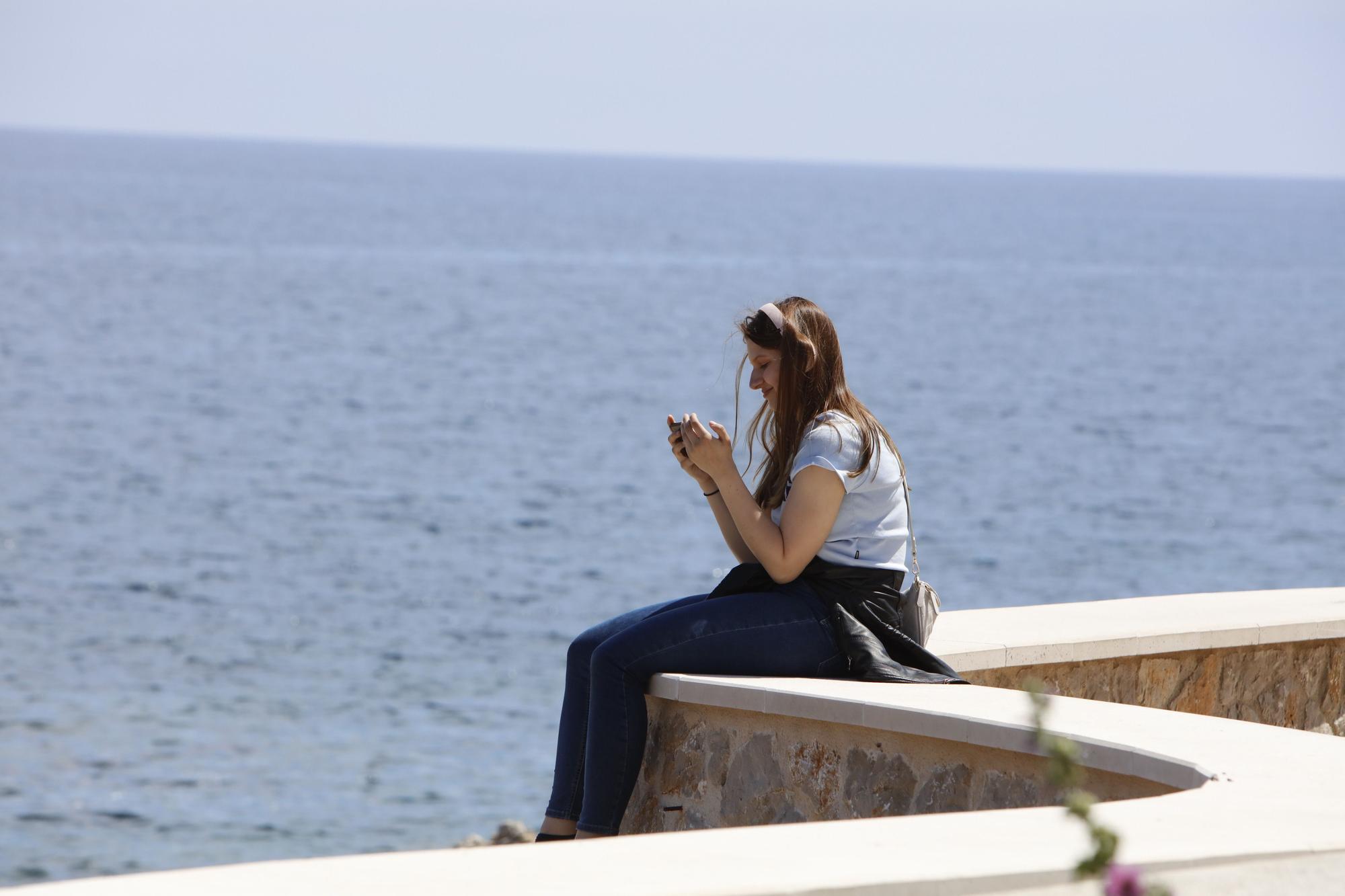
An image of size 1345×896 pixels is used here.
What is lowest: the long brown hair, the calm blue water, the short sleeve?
the calm blue water

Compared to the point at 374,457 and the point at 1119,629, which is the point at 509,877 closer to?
the point at 1119,629

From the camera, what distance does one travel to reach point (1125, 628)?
17.5 ft

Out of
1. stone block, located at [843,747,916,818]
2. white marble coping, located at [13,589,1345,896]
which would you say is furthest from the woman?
white marble coping, located at [13,589,1345,896]

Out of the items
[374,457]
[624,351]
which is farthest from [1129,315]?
[374,457]

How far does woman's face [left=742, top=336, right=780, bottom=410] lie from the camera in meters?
4.44

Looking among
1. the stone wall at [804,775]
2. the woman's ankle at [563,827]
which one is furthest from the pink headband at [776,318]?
the woman's ankle at [563,827]

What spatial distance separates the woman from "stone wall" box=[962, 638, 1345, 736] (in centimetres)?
82

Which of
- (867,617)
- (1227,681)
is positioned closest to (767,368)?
(867,617)

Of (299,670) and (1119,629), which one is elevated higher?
(1119,629)

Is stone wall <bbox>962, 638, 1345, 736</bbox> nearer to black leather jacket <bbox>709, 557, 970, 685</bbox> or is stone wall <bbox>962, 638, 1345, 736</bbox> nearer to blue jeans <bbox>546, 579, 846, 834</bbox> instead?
black leather jacket <bbox>709, 557, 970, 685</bbox>

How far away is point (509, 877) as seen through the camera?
254 centimetres

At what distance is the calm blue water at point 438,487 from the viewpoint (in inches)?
640

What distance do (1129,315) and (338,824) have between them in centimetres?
5253

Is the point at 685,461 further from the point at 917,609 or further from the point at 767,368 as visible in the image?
the point at 917,609
